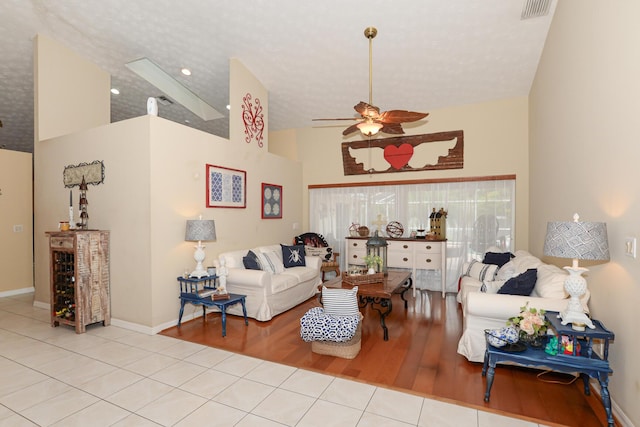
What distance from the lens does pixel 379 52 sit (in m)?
4.36

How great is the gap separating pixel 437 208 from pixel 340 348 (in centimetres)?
360

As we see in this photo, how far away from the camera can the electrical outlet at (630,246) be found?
196 centimetres

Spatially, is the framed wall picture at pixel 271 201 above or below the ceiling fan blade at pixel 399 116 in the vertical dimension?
below

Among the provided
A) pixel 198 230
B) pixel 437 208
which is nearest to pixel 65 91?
pixel 198 230

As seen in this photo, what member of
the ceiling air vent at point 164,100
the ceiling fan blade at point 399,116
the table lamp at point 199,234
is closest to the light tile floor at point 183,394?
the table lamp at point 199,234

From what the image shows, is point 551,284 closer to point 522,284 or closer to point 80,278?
point 522,284

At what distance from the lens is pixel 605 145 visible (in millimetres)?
2361

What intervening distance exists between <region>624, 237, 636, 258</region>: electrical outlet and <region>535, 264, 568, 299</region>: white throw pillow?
742 mm

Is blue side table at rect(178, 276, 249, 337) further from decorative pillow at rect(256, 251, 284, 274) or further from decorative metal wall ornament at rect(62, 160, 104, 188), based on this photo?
decorative metal wall ornament at rect(62, 160, 104, 188)

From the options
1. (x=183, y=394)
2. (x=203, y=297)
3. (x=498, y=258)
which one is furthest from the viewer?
(x=498, y=258)

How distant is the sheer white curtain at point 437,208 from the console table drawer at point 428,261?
27 cm

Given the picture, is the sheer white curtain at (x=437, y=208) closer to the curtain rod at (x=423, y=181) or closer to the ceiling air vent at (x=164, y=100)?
the curtain rod at (x=423, y=181)

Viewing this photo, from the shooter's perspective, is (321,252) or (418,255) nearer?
(418,255)

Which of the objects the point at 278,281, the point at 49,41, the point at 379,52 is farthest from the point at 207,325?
the point at 49,41
